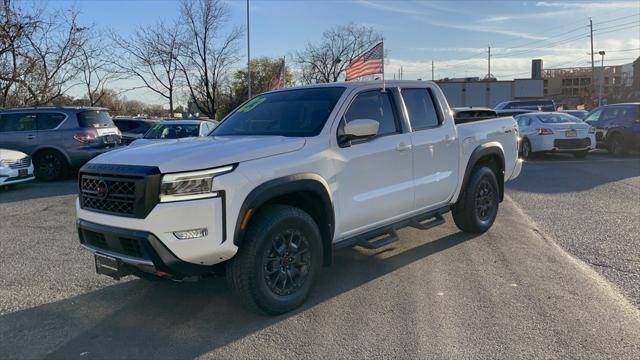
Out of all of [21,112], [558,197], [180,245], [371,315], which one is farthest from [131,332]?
[21,112]

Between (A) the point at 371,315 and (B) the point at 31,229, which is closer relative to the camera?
(A) the point at 371,315

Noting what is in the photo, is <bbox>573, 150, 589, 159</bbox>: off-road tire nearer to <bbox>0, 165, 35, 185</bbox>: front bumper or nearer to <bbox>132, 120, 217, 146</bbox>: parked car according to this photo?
<bbox>132, 120, 217, 146</bbox>: parked car

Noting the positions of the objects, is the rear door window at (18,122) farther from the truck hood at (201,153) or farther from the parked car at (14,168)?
the truck hood at (201,153)

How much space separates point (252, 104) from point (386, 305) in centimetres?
262

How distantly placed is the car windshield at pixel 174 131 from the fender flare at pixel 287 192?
9220mm

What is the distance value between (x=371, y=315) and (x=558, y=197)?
650 cm

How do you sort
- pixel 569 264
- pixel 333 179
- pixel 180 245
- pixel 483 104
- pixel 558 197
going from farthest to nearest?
pixel 483 104, pixel 558 197, pixel 569 264, pixel 333 179, pixel 180 245

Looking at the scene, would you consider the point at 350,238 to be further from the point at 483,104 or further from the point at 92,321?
the point at 483,104

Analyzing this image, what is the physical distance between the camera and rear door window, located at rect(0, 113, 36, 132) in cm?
1269

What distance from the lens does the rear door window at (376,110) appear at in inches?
192

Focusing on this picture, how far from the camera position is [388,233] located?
520 cm

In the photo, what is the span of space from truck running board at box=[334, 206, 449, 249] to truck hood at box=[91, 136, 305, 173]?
3.67 feet

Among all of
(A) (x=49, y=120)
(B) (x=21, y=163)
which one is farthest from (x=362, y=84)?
(A) (x=49, y=120)

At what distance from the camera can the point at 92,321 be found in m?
4.13
